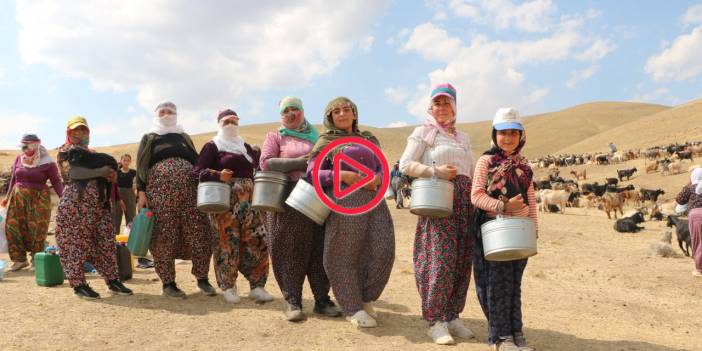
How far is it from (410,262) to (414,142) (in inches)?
184

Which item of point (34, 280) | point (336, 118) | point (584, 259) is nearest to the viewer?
point (336, 118)

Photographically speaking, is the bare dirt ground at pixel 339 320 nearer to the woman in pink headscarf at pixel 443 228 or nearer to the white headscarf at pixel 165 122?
the woman in pink headscarf at pixel 443 228

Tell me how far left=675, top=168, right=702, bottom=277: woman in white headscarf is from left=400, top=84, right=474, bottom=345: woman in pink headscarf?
16.3 ft

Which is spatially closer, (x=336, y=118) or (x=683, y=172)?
(x=336, y=118)

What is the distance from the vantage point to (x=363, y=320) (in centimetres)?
420

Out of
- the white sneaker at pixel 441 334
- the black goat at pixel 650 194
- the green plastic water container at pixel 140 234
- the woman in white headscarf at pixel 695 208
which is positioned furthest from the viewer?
the black goat at pixel 650 194

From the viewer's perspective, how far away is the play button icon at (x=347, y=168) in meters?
4.03

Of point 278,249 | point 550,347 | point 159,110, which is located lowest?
point 550,347

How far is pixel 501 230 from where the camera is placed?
→ 3281 mm

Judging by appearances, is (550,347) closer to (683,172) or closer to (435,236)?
(435,236)

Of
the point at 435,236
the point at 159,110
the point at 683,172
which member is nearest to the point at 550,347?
the point at 435,236

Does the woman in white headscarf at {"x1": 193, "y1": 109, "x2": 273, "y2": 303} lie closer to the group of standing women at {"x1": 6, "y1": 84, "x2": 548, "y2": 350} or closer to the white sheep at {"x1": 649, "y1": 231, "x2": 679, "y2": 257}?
the group of standing women at {"x1": 6, "y1": 84, "x2": 548, "y2": 350}

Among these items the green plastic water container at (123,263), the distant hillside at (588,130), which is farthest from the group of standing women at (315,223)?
the distant hillside at (588,130)

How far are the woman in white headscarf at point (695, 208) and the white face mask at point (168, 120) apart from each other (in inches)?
263
